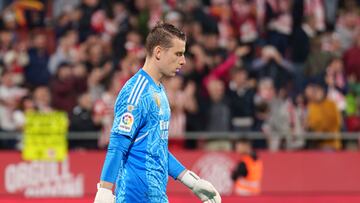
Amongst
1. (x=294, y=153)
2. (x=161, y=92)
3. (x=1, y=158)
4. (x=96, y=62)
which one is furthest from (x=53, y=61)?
(x=161, y=92)

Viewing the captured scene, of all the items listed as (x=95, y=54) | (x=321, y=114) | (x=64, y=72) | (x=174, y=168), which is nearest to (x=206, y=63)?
(x=95, y=54)

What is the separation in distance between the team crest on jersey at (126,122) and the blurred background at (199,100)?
8015 millimetres

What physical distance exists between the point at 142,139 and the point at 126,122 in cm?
21

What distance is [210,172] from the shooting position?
52.9ft

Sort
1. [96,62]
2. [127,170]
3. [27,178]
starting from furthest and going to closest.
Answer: [96,62]
[27,178]
[127,170]

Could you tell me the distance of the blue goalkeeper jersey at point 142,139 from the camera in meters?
6.97

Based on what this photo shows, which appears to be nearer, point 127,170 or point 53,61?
point 127,170

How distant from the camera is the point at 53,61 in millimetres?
17391

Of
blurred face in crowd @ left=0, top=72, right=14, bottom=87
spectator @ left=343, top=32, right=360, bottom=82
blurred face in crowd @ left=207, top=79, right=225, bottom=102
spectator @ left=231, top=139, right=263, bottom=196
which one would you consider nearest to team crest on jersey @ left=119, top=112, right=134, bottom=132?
spectator @ left=231, top=139, right=263, bottom=196

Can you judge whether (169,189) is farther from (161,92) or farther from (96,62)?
(161,92)

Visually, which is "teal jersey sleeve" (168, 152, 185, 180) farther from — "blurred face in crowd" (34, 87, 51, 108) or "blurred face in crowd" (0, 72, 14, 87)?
"blurred face in crowd" (0, 72, 14, 87)

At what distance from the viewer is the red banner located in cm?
1569

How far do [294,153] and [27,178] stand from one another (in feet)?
13.8

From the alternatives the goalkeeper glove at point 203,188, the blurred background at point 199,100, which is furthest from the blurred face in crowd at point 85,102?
the goalkeeper glove at point 203,188
